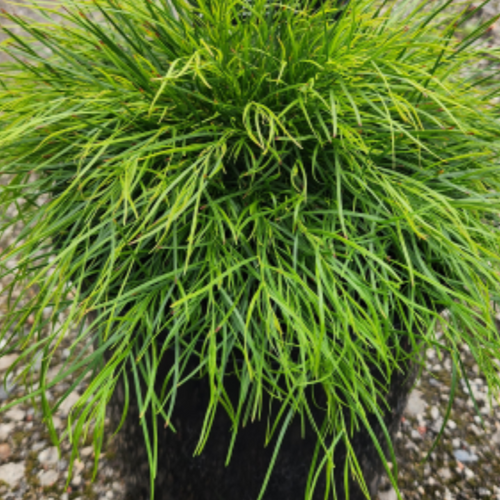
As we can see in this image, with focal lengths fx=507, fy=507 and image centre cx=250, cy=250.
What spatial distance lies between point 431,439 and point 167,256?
1167mm

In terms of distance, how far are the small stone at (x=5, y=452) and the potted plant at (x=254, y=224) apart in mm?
641

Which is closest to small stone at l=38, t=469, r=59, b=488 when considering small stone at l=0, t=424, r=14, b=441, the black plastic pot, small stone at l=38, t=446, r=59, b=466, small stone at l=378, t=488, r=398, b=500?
small stone at l=38, t=446, r=59, b=466

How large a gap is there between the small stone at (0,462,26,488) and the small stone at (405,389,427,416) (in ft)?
3.89

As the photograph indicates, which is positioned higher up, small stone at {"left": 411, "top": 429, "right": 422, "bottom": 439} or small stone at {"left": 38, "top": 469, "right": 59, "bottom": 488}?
small stone at {"left": 38, "top": 469, "right": 59, "bottom": 488}

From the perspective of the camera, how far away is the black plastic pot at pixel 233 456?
0.99 meters

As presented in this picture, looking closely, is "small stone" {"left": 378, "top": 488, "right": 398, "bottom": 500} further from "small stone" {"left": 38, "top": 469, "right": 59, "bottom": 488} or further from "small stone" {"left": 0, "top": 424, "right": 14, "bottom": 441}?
"small stone" {"left": 0, "top": 424, "right": 14, "bottom": 441}

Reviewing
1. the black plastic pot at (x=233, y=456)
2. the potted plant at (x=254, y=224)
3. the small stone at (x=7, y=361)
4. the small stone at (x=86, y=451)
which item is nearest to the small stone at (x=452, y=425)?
the black plastic pot at (x=233, y=456)

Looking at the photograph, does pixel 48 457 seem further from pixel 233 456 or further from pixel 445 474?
pixel 445 474

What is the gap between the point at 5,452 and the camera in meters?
1.47

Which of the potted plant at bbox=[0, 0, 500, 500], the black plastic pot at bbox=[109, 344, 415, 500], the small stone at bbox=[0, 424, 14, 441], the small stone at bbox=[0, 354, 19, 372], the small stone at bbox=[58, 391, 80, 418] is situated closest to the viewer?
the potted plant at bbox=[0, 0, 500, 500]

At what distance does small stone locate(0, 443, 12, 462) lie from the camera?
1.45 meters

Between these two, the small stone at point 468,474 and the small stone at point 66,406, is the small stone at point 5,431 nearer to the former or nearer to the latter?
the small stone at point 66,406

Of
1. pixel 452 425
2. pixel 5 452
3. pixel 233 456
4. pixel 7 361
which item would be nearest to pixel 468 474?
pixel 452 425

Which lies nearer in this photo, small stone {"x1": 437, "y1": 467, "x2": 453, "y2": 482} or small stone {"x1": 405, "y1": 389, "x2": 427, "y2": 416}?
small stone {"x1": 437, "y1": 467, "x2": 453, "y2": 482}
